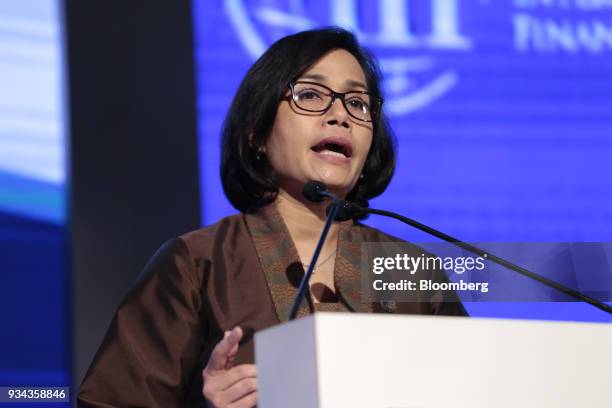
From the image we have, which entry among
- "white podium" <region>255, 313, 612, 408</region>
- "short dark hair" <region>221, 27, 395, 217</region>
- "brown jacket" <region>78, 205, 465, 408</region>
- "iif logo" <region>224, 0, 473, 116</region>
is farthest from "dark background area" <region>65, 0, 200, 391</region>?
"white podium" <region>255, 313, 612, 408</region>

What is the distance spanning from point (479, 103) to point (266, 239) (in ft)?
3.59

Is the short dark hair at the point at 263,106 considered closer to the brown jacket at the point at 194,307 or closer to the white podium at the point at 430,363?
the brown jacket at the point at 194,307

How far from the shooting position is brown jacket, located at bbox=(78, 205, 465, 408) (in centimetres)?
192

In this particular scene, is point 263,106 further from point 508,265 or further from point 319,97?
point 508,265

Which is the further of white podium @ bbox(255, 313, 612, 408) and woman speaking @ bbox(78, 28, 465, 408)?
woman speaking @ bbox(78, 28, 465, 408)

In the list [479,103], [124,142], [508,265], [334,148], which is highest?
[479,103]

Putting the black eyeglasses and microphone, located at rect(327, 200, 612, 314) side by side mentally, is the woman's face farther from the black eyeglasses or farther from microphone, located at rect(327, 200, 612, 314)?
microphone, located at rect(327, 200, 612, 314)

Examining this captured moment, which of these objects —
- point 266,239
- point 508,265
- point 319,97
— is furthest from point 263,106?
point 508,265

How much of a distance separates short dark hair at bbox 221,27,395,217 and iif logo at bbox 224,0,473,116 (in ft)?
1.79

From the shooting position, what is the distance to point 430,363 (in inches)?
50.5

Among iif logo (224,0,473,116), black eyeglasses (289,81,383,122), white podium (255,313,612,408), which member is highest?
iif logo (224,0,473,116)

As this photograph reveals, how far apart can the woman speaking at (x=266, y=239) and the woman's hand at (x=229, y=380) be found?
0.80ft

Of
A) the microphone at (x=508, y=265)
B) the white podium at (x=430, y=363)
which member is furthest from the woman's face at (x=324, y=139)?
the white podium at (x=430, y=363)

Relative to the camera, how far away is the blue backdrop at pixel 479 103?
287 centimetres
